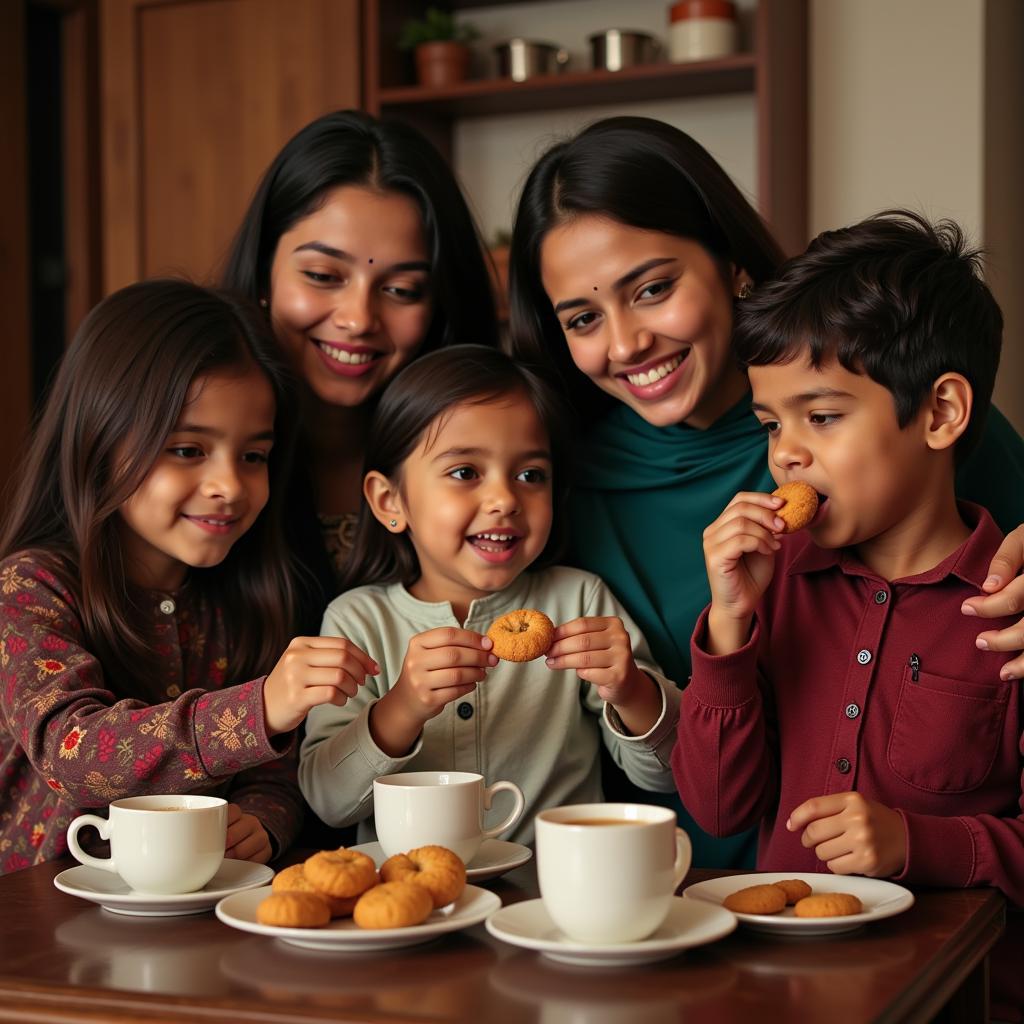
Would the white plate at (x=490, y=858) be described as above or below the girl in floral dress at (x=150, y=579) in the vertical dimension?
below

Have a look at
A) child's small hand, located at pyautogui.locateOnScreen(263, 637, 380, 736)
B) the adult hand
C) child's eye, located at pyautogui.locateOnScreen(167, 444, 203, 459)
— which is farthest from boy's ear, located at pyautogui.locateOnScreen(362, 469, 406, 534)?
the adult hand

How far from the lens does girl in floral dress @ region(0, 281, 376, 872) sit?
53.1 inches

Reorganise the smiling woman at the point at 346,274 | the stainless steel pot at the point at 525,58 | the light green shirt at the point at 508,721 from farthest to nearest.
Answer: the stainless steel pot at the point at 525,58
the smiling woman at the point at 346,274
the light green shirt at the point at 508,721

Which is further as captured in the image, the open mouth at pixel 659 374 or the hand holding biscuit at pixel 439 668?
the open mouth at pixel 659 374

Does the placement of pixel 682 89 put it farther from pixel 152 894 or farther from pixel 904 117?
pixel 152 894

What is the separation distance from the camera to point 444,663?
1336mm

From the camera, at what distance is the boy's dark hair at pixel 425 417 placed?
1.69 metres

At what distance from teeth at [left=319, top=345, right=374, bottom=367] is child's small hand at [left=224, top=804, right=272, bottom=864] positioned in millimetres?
836

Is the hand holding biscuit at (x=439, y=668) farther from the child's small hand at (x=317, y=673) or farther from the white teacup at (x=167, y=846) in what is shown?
the white teacup at (x=167, y=846)

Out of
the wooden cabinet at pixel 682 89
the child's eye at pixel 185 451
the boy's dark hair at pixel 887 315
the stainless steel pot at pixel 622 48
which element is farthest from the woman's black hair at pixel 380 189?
the stainless steel pot at pixel 622 48

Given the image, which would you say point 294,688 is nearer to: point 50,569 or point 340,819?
point 340,819

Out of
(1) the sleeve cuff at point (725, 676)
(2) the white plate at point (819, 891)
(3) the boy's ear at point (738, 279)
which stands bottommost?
(2) the white plate at point (819, 891)

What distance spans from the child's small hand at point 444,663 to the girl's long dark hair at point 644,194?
0.58 metres

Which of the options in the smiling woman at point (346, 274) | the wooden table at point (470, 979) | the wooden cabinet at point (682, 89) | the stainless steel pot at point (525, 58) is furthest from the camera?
the stainless steel pot at point (525, 58)
